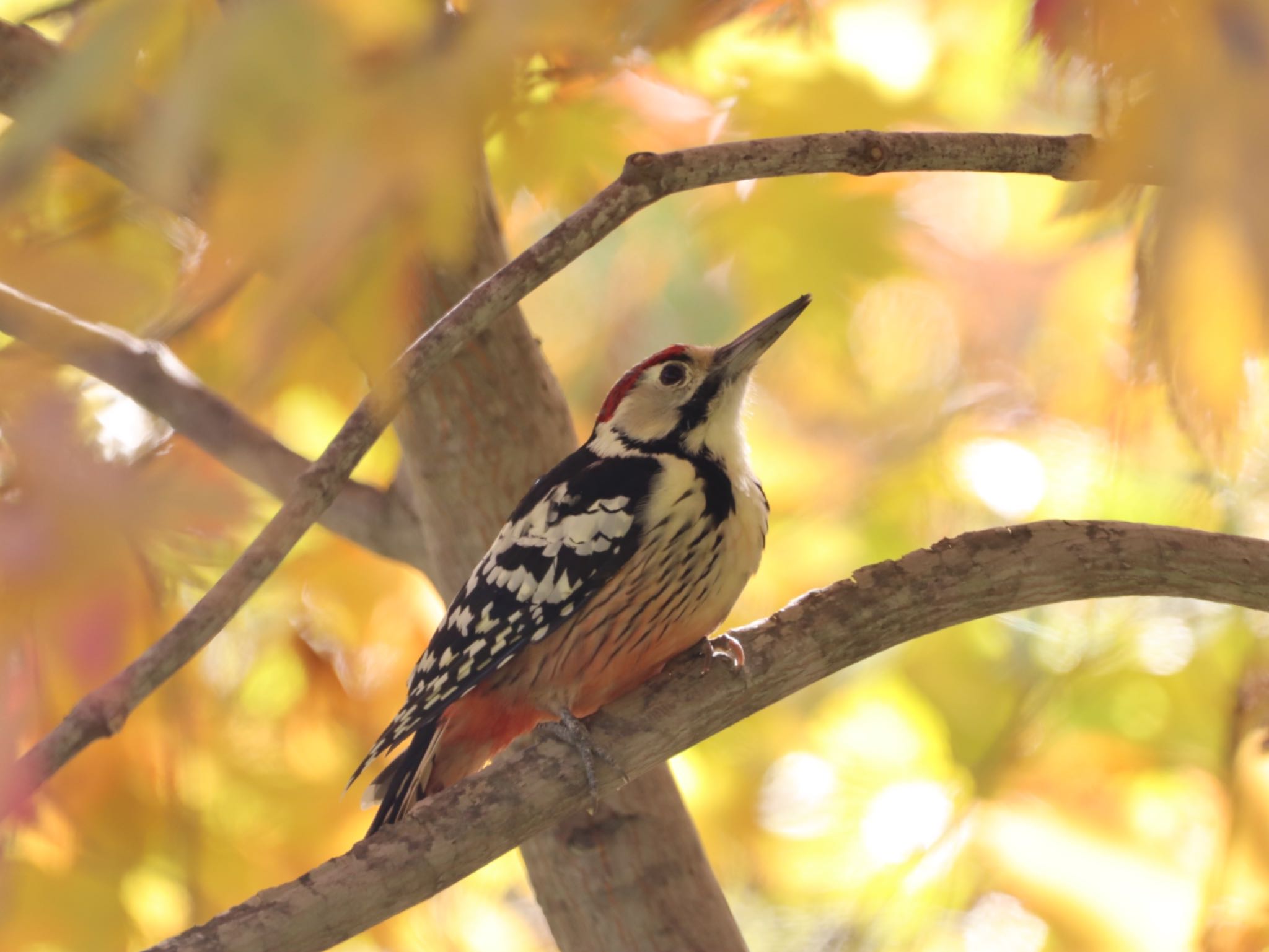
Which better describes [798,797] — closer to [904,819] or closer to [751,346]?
[904,819]

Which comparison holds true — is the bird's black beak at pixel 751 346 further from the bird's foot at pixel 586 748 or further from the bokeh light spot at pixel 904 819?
the bokeh light spot at pixel 904 819

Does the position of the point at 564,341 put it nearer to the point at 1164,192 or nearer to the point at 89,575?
the point at 89,575

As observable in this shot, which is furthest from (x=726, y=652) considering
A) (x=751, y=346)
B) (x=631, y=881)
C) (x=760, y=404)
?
(x=760, y=404)

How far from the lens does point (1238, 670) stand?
8.25ft

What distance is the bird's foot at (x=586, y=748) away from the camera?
1.76 metres

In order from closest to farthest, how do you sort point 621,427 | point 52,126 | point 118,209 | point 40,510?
point 52,126, point 40,510, point 118,209, point 621,427

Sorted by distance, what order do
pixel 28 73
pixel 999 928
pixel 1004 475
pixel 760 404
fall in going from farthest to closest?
pixel 760 404, pixel 1004 475, pixel 999 928, pixel 28 73

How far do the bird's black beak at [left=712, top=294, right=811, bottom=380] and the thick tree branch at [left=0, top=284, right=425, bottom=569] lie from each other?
29.2 inches

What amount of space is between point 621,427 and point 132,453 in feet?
3.20

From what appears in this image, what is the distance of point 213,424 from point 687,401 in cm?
95

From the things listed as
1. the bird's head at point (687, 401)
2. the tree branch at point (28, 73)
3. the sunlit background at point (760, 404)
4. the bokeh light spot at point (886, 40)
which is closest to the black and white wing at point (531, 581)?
the bird's head at point (687, 401)

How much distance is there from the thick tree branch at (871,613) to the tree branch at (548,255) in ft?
1.56

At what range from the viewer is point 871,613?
71.5 inches

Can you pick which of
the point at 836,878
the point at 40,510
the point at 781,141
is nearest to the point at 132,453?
the point at 40,510
